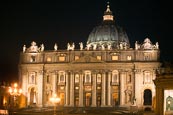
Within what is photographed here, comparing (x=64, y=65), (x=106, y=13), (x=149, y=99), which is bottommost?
(x=149, y=99)

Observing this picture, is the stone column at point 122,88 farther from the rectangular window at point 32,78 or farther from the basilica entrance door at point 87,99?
Result: the rectangular window at point 32,78

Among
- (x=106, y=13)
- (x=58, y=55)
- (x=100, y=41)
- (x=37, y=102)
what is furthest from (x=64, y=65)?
(x=106, y=13)

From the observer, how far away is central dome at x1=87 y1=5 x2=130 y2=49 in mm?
130413

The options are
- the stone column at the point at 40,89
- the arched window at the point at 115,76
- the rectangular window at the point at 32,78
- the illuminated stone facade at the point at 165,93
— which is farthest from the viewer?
the rectangular window at the point at 32,78

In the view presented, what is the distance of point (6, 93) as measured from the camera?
96.8m

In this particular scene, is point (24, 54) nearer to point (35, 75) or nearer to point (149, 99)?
point (35, 75)

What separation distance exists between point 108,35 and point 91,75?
21082 millimetres

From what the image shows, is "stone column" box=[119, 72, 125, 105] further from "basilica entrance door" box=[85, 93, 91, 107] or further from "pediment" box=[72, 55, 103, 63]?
"basilica entrance door" box=[85, 93, 91, 107]

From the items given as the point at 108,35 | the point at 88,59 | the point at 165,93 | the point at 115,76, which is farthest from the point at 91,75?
the point at 165,93

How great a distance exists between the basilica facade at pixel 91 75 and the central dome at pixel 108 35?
15.3 m

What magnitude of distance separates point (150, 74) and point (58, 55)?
2210 centimetres

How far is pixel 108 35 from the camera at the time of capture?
131 metres

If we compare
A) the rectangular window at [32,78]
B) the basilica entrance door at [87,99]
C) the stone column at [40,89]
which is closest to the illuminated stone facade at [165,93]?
the basilica entrance door at [87,99]

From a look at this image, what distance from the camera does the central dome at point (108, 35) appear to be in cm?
13041
